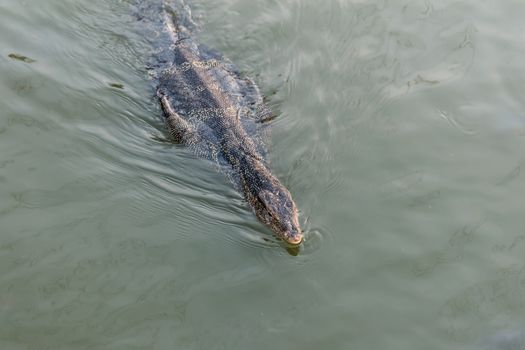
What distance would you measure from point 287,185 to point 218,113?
4.86ft

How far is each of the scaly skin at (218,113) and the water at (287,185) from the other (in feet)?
0.64

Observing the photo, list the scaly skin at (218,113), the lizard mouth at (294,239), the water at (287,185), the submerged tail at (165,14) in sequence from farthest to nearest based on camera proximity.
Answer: the submerged tail at (165,14), the scaly skin at (218,113), the lizard mouth at (294,239), the water at (287,185)

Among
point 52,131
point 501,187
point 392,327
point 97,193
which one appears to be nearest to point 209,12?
point 52,131

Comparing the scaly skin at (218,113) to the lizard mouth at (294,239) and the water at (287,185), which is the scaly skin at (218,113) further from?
the water at (287,185)

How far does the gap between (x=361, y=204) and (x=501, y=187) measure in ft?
5.72

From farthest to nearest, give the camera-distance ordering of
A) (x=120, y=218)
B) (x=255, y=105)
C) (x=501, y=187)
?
(x=255, y=105)
(x=501, y=187)
(x=120, y=218)

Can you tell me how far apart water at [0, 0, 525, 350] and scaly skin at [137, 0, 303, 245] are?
0.19 metres

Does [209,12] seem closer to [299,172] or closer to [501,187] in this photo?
[299,172]

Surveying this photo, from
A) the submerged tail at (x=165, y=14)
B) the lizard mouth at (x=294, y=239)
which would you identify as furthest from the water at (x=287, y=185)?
the submerged tail at (x=165, y=14)

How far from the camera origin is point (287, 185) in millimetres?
7004

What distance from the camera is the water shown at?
18.2 ft

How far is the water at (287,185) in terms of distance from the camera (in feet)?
18.2

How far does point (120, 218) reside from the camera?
637 centimetres

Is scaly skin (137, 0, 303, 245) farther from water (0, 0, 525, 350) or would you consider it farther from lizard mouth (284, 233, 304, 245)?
water (0, 0, 525, 350)
